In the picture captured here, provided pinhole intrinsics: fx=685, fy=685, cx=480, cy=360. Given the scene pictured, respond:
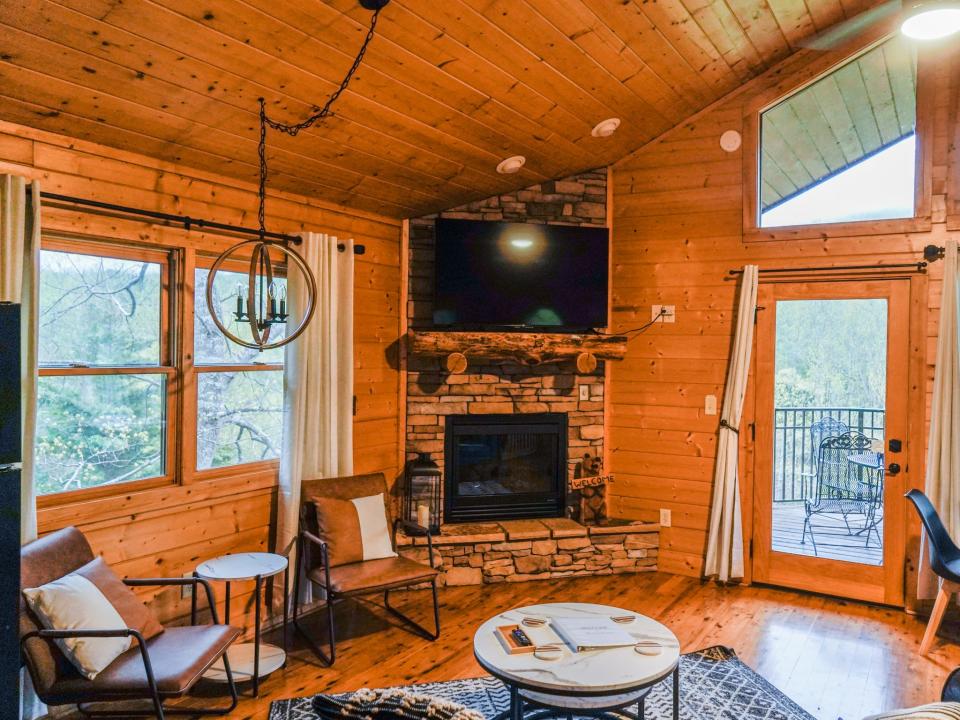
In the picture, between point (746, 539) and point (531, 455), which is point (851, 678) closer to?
point (746, 539)

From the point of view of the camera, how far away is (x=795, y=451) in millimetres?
4746

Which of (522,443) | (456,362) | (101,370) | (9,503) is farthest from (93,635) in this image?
(522,443)

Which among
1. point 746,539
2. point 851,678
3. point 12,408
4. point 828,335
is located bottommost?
point 851,678

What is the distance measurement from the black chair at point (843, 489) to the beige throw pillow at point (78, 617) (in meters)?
4.21

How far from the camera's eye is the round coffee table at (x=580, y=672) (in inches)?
93.3

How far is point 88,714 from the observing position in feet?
8.81

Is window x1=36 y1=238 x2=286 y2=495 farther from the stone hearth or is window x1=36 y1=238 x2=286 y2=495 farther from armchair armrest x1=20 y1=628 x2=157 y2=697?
the stone hearth

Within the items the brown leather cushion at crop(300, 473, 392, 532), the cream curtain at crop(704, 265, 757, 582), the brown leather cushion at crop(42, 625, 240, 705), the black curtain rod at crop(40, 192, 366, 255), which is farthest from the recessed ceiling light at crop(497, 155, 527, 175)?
the brown leather cushion at crop(42, 625, 240, 705)

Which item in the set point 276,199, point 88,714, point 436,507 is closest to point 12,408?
point 88,714

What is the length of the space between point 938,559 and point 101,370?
14.4 ft

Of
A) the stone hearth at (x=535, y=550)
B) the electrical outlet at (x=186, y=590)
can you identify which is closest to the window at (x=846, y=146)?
the stone hearth at (x=535, y=550)

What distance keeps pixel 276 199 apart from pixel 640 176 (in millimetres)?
2714

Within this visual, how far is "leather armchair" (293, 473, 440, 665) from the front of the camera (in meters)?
3.59

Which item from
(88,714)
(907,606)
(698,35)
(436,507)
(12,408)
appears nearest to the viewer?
(12,408)
